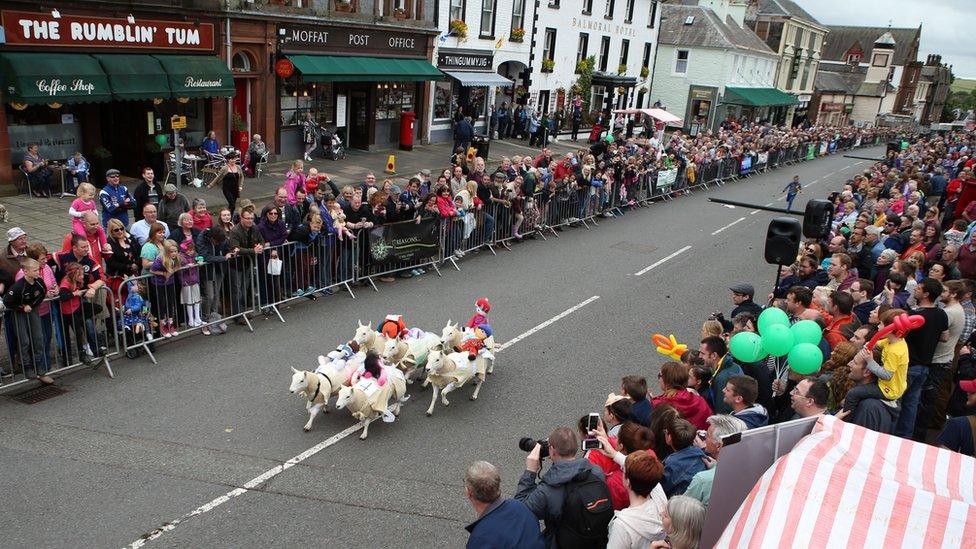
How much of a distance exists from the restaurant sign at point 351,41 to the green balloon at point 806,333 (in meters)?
18.3

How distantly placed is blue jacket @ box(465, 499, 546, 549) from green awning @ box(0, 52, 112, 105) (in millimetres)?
15120

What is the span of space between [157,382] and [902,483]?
781cm

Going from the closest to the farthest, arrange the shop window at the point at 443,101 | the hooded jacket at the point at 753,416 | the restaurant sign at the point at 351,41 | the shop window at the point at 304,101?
the hooded jacket at the point at 753,416 → the restaurant sign at the point at 351,41 → the shop window at the point at 304,101 → the shop window at the point at 443,101

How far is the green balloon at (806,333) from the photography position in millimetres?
7141

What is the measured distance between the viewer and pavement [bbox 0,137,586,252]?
14.0 meters

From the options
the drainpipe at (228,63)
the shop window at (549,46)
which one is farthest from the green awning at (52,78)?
the shop window at (549,46)

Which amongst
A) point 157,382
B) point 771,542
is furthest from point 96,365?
point 771,542

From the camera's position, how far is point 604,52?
131 ft

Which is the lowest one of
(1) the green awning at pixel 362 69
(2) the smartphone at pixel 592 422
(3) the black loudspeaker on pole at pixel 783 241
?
(2) the smartphone at pixel 592 422

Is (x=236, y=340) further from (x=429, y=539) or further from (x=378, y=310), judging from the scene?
(x=429, y=539)

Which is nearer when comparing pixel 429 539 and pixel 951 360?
pixel 429 539

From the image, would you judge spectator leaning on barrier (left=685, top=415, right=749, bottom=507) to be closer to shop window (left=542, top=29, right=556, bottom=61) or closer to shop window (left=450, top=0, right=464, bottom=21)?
shop window (left=450, top=0, right=464, bottom=21)

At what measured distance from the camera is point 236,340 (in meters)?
9.84

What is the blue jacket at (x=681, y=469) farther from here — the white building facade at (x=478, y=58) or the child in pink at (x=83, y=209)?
the white building facade at (x=478, y=58)
